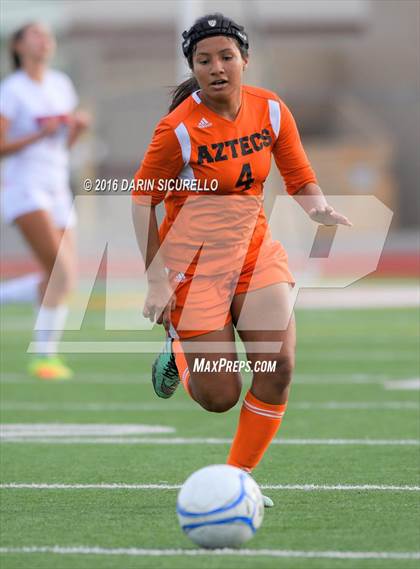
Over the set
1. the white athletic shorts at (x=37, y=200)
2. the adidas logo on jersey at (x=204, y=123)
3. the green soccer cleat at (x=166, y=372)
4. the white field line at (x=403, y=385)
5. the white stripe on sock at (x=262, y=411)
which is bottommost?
the white field line at (x=403, y=385)

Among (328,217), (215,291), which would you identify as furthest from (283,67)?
(328,217)

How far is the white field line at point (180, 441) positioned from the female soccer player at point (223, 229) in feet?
4.04

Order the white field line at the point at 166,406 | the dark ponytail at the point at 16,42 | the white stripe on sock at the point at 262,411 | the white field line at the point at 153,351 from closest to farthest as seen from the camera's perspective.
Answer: the white stripe on sock at the point at 262,411, the white field line at the point at 166,406, the dark ponytail at the point at 16,42, the white field line at the point at 153,351

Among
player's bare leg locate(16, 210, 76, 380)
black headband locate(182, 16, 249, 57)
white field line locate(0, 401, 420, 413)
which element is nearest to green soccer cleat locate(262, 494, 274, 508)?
black headband locate(182, 16, 249, 57)

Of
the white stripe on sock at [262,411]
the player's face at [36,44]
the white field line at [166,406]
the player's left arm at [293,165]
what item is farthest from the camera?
the player's face at [36,44]

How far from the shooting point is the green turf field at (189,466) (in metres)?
4.34

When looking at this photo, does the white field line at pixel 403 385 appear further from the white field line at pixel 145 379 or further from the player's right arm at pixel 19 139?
the player's right arm at pixel 19 139

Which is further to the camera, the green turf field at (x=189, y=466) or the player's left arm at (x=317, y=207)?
the player's left arm at (x=317, y=207)

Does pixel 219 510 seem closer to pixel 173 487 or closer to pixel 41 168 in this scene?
pixel 173 487

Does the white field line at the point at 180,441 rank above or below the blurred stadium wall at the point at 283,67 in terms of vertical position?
above

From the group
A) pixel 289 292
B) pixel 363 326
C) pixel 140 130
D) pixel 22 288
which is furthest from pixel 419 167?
pixel 289 292

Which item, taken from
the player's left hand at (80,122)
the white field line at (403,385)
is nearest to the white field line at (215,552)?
the white field line at (403,385)

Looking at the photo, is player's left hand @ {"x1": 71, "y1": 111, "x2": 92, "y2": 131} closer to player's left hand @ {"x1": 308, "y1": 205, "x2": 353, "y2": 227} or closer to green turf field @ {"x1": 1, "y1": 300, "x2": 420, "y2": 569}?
green turf field @ {"x1": 1, "y1": 300, "x2": 420, "y2": 569}

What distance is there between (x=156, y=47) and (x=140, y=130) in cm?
246
